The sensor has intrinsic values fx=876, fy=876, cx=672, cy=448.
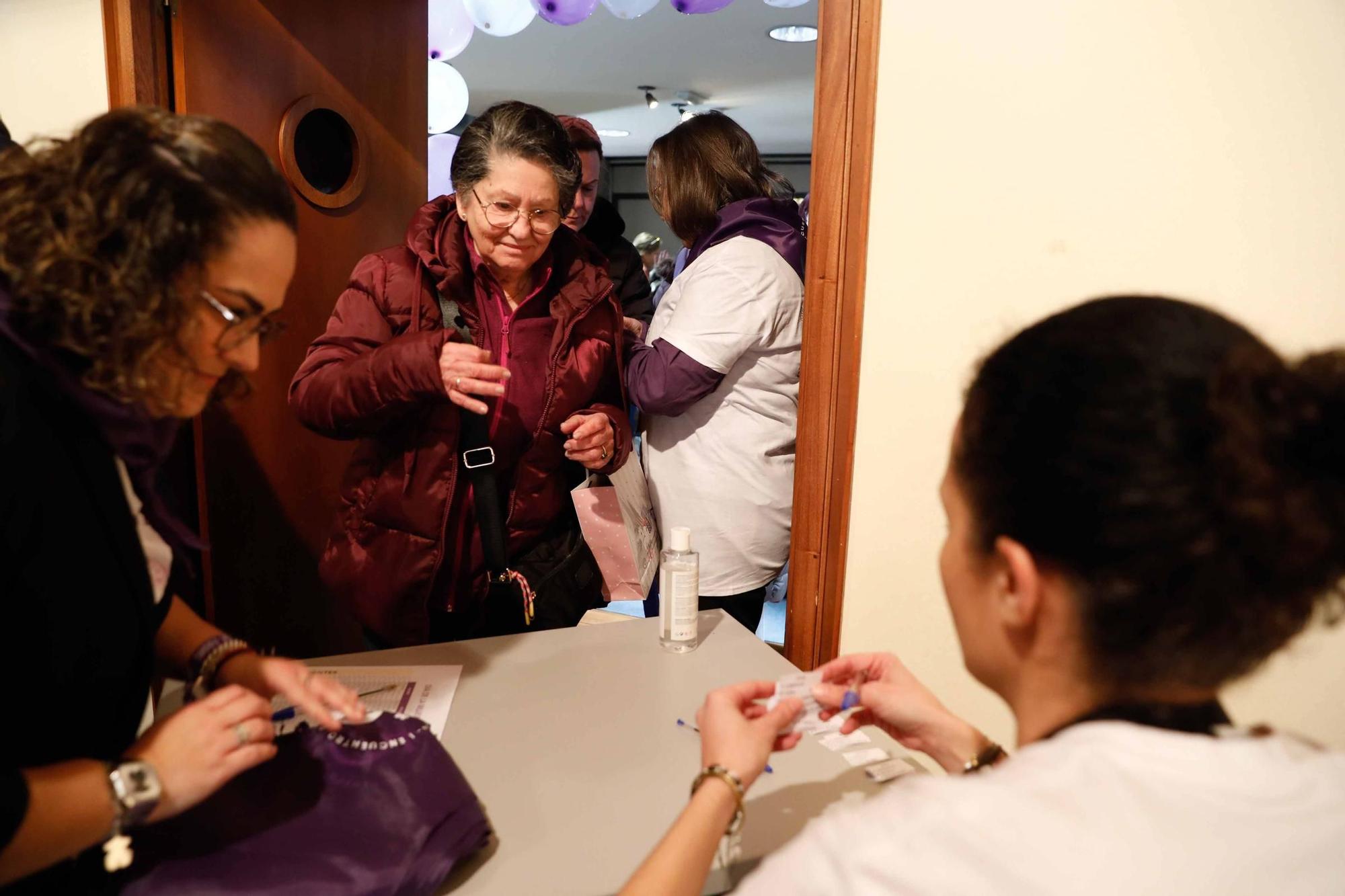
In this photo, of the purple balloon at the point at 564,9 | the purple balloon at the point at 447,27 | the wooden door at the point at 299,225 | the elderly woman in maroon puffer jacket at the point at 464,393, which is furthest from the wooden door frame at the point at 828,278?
the purple balloon at the point at 447,27

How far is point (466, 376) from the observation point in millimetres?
1448

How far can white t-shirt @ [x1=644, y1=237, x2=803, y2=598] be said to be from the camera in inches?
70.3

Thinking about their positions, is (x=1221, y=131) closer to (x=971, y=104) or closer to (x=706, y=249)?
(x=971, y=104)

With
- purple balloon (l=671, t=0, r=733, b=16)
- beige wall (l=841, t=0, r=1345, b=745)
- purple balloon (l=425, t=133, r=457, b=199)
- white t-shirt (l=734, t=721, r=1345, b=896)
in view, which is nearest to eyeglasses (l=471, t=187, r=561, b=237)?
beige wall (l=841, t=0, r=1345, b=745)

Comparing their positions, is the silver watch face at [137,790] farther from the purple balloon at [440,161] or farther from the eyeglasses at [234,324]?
the purple balloon at [440,161]

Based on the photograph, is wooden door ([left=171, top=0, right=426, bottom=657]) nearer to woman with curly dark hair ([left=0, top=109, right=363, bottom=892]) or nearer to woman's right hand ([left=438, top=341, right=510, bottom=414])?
woman's right hand ([left=438, top=341, right=510, bottom=414])

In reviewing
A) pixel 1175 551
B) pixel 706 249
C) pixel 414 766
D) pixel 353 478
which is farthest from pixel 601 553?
pixel 1175 551

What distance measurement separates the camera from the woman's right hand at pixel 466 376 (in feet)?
4.74

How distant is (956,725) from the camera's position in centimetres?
99

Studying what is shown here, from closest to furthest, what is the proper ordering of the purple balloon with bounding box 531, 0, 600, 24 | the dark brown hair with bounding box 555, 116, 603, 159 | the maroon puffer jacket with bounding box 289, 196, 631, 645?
the maroon puffer jacket with bounding box 289, 196, 631, 645 → the dark brown hair with bounding box 555, 116, 603, 159 → the purple balloon with bounding box 531, 0, 600, 24

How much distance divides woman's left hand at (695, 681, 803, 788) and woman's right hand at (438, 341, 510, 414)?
0.69 m

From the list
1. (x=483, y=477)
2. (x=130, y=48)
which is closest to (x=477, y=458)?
(x=483, y=477)

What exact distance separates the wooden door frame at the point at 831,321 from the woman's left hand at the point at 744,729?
71cm

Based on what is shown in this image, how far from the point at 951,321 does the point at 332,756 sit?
1233mm
